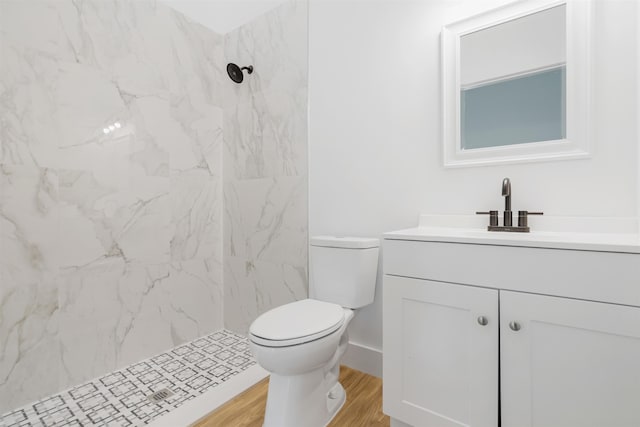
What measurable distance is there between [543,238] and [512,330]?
0.32m

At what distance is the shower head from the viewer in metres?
2.13

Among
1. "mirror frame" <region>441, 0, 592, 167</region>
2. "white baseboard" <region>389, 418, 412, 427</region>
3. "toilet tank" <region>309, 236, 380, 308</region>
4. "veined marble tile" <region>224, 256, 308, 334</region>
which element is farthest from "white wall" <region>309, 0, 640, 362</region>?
"white baseboard" <region>389, 418, 412, 427</region>

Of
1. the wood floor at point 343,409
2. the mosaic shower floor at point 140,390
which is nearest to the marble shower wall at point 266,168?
the mosaic shower floor at point 140,390

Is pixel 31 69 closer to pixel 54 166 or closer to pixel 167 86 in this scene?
pixel 54 166

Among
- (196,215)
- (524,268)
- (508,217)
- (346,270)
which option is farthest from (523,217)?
(196,215)

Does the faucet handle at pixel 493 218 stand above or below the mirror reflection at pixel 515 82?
below

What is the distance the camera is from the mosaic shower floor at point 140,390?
53.7 inches

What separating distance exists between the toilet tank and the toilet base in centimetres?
38

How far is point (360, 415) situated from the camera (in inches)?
54.7

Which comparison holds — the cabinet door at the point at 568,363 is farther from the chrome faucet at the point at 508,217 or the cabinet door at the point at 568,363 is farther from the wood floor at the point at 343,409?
the wood floor at the point at 343,409

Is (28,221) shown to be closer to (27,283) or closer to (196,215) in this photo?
(27,283)

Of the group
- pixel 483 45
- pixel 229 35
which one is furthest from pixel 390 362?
pixel 229 35

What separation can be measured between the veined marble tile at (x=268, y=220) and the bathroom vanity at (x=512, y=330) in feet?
2.78

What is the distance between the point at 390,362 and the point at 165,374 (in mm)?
1276
